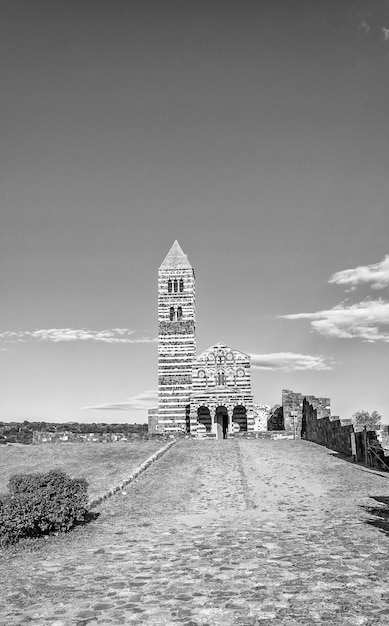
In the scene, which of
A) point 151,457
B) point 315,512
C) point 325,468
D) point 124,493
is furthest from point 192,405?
point 315,512

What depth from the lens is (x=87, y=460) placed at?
977 inches

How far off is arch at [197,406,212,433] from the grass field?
55.5 ft

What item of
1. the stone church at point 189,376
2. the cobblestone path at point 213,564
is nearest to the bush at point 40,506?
the cobblestone path at point 213,564

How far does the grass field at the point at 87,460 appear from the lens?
19.0 meters

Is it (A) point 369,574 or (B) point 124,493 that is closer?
(A) point 369,574

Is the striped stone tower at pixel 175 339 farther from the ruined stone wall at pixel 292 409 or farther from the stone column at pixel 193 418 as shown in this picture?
the ruined stone wall at pixel 292 409

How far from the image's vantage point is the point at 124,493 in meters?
16.0

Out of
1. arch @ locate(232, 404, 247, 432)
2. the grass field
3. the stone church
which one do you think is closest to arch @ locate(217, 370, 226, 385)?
the stone church

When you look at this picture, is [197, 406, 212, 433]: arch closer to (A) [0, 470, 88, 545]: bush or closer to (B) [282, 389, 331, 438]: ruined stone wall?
(B) [282, 389, 331, 438]: ruined stone wall

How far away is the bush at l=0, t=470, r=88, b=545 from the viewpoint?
10.1m

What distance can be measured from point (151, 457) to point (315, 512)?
42.6 ft

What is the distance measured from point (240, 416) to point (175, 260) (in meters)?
19.4

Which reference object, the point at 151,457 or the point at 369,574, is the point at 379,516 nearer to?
the point at 369,574

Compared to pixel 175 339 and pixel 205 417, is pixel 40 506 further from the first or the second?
pixel 175 339
